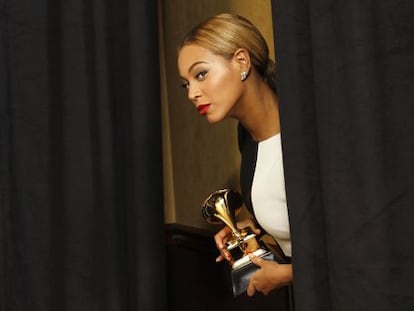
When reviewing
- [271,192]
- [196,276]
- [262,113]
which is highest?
[262,113]

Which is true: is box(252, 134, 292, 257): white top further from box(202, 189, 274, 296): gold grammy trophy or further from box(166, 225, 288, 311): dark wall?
box(166, 225, 288, 311): dark wall

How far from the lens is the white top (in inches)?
35.9

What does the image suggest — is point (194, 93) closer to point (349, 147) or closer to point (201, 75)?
point (201, 75)

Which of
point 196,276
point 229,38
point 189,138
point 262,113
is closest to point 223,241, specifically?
point 262,113

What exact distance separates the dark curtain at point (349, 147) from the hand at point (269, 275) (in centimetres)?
12

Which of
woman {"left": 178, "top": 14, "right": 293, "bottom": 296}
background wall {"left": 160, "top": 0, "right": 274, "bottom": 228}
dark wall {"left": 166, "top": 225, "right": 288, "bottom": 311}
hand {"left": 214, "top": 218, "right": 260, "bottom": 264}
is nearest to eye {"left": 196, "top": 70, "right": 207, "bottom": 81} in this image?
woman {"left": 178, "top": 14, "right": 293, "bottom": 296}

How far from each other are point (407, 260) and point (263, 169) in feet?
1.18

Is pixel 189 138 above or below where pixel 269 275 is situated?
above

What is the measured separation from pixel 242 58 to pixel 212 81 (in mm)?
72

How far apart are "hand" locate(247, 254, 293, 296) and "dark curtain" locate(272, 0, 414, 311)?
0.40 feet

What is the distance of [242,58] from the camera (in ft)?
3.05

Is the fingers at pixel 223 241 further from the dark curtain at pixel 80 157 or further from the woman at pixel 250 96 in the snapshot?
the dark curtain at pixel 80 157

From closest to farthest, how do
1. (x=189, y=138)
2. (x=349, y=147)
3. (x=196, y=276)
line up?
(x=349, y=147)
(x=196, y=276)
(x=189, y=138)

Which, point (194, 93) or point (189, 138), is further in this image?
point (189, 138)
